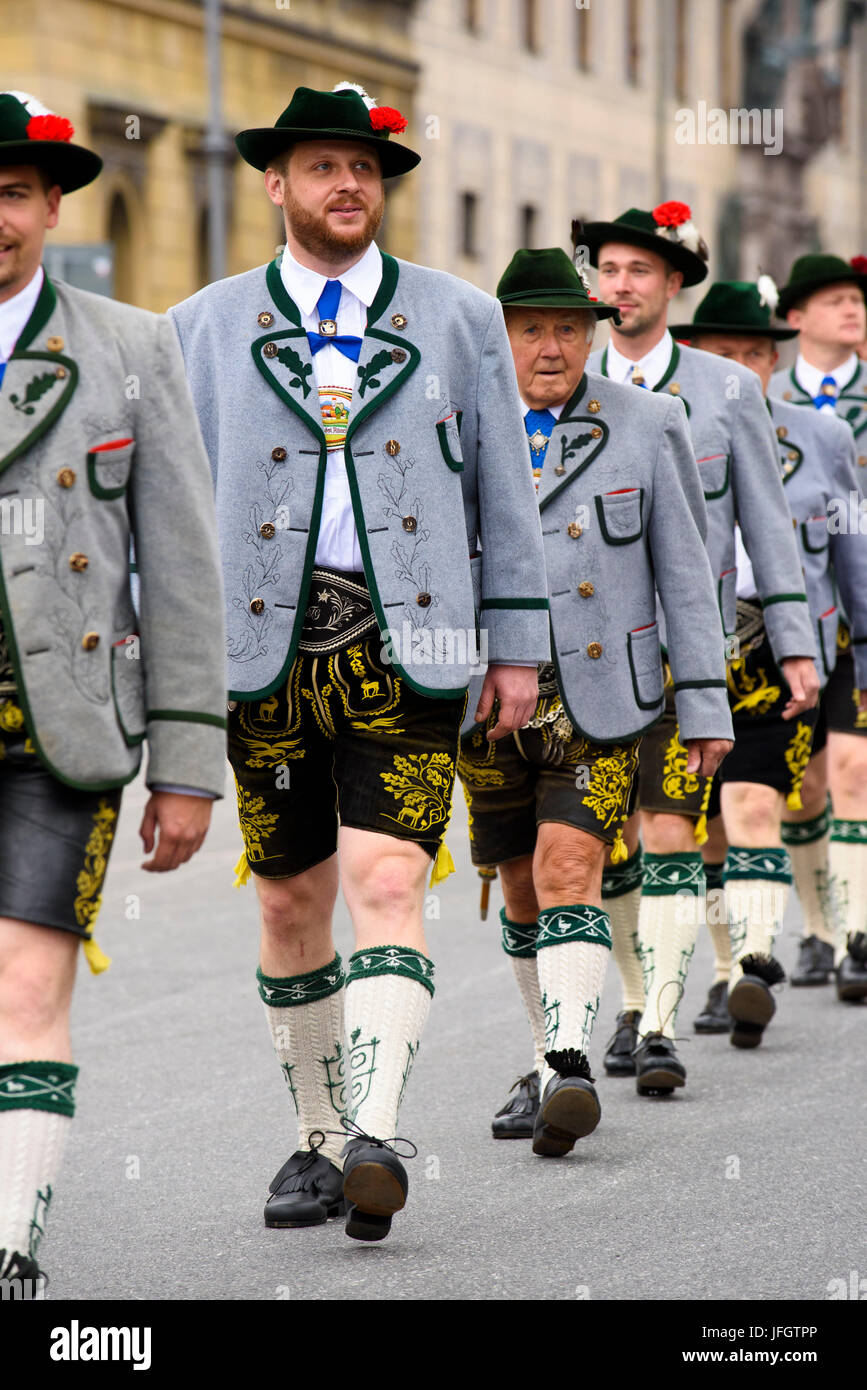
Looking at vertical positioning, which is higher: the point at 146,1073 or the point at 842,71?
the point at 842,71

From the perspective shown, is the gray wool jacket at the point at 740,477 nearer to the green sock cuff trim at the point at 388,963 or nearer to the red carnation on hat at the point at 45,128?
the green sock cuff trim at the point at 388,963

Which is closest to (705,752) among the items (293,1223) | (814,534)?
(293,1223)

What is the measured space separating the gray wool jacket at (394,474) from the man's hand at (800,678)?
2435mm

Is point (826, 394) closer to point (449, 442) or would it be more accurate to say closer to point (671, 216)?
point (671, 216)

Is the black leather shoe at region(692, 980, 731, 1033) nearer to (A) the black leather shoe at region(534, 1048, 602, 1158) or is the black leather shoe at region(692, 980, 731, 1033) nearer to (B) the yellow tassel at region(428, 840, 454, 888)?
(A) the black leather shoe at region(534, 1048, 602, 1158)

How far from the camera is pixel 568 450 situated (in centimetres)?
647

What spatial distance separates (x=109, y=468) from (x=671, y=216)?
3.92m

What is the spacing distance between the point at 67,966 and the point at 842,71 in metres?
59.7

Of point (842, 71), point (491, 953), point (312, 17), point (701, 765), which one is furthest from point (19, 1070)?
point (842, 71)

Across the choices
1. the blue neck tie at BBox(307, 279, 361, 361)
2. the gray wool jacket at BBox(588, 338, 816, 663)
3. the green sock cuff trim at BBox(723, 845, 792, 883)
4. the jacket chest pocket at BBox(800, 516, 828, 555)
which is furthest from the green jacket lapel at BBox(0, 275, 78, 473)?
the jacket chest pocket at BBox(800, 516, 828, 555)

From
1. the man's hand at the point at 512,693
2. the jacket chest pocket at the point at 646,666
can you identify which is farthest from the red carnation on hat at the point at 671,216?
the man's hand at the point at 512,693

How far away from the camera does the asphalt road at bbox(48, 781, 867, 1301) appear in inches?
198
